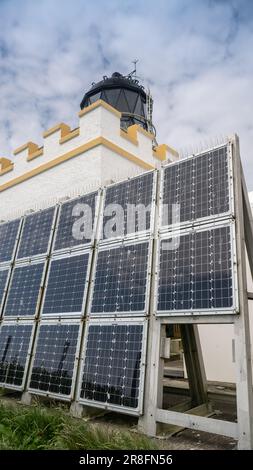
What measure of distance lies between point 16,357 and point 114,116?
496 inches

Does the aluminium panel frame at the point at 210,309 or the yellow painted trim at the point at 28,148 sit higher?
the yellow painted trim at the point at 28,148

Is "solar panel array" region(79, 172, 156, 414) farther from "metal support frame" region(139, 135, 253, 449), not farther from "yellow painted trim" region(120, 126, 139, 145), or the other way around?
"yellow painted trim" region(120, 126, 139, 145)

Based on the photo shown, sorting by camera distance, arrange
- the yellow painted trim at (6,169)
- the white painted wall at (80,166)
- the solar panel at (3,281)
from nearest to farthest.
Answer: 1. the solar panel at (3,281)
2. the white painted wall at (80,166)
3. the yellow painted trim at (6,169)

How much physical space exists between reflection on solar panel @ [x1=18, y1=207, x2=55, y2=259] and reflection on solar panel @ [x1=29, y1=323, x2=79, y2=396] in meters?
3.12

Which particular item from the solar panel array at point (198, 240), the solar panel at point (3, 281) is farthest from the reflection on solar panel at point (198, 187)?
the solar panel at point (3, 281)

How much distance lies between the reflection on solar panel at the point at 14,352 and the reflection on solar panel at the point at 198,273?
16.3 feet

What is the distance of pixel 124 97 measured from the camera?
89.9 ft

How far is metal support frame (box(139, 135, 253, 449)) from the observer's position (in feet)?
20.7

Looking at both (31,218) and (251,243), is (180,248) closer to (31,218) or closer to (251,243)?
(251,243)

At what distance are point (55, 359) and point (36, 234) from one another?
4.98 metres

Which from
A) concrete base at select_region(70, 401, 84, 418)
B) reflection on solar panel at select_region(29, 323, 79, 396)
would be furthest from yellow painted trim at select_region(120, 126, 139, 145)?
concrete base at select_region(70, 401, 84, 418)

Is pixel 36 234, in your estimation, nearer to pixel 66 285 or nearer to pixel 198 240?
pixel 66 285

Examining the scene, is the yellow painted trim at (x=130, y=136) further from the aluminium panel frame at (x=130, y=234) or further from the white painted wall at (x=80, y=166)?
the aluminium panel frame at (x=130, y=234)

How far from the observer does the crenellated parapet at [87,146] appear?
1723 centimetres
